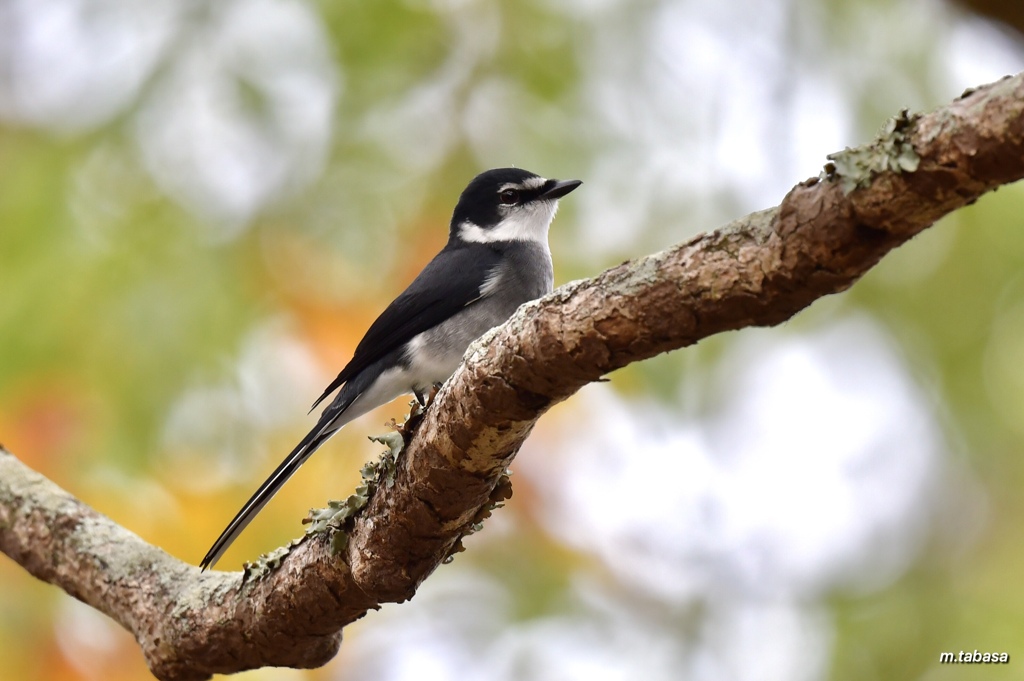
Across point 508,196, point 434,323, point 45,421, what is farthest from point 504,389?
point 45,421

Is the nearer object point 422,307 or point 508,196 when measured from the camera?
point 422,307

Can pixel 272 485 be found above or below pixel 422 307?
below

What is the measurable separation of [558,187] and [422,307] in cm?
112

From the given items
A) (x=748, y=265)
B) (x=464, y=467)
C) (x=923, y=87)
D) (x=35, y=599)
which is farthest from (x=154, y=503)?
(x=923, y=87)

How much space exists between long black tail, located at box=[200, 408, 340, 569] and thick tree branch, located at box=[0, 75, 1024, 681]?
0.17 meters

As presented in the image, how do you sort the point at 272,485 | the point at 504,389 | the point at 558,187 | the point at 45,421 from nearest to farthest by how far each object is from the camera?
the point at 504,389, the point at 272,485, the point at 45,421, the point at 558,187

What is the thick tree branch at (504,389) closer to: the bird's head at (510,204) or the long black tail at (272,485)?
the long black tail at (272,485)

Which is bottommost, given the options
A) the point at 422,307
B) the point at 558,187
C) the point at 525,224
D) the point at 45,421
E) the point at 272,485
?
the point at 272,485

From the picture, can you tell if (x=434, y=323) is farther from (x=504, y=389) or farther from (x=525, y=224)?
(x=504, y=389)

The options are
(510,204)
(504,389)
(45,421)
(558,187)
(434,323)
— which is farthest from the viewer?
(510,204)

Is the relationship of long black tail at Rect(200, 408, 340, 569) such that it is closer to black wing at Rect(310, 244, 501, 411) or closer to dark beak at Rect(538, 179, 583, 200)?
black wing at Rect(310, 244, 501, 411)

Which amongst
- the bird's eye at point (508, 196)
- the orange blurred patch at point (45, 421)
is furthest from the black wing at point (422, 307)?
the orange blurred patch at point (45, 421)

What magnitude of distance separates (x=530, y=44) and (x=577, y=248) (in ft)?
3.82

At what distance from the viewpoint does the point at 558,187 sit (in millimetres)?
5328
